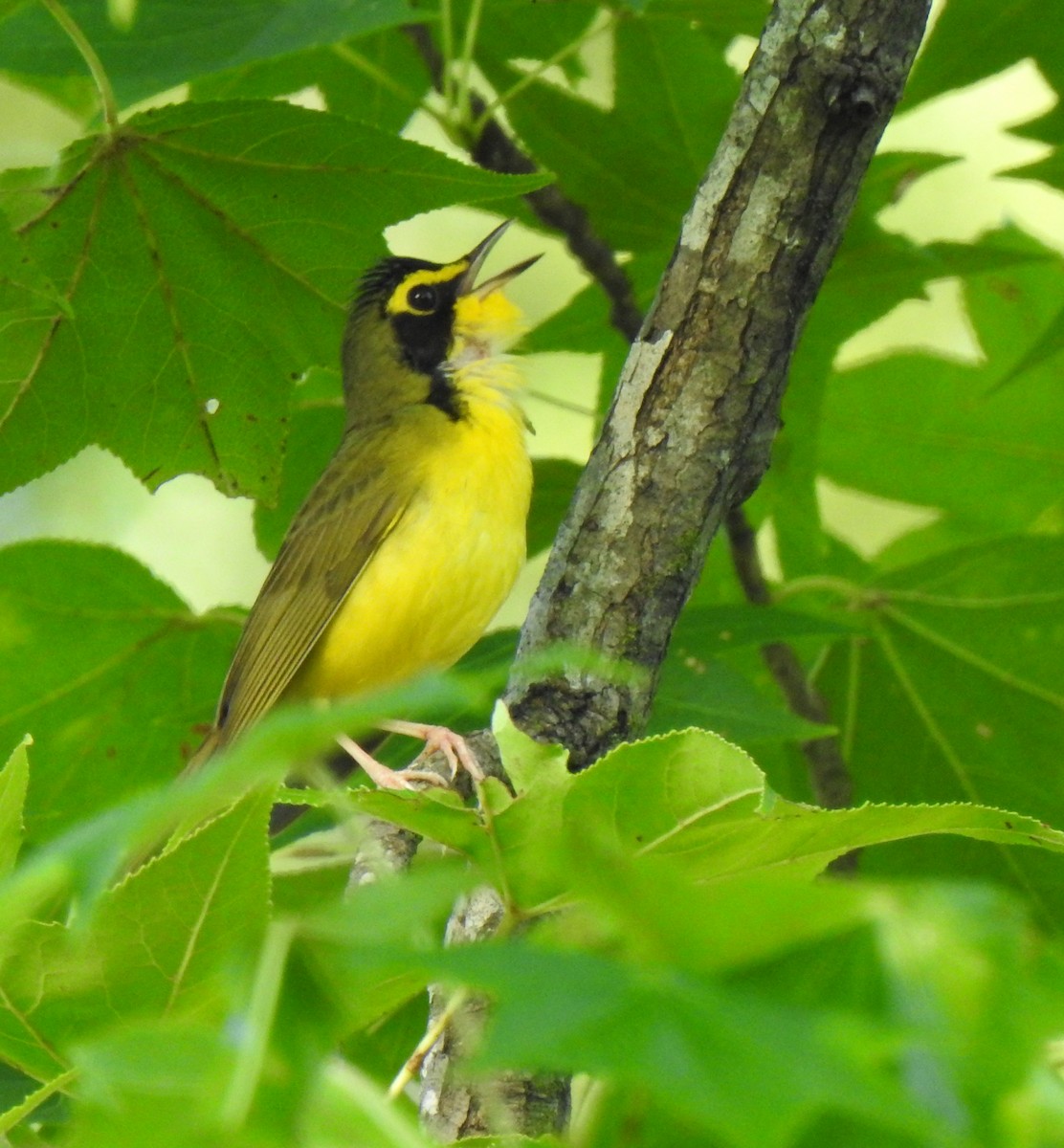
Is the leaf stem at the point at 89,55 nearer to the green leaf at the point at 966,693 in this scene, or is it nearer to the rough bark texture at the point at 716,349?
the rough bark texture at the point at 716,349

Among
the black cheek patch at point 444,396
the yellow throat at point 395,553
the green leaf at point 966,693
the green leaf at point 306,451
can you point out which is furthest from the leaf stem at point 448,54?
the green leaf at point 966,693

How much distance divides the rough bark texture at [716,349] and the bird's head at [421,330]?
2270 mm

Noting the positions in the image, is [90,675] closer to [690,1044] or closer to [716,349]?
[716,349]

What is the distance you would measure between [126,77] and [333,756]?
2.27m

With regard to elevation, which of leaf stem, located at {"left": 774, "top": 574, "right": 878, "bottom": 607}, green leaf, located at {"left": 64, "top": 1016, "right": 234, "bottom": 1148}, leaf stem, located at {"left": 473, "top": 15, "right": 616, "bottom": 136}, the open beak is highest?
leaf stem, located at {"left": 473, "top": 15, "right": 616, "bottom": 136}

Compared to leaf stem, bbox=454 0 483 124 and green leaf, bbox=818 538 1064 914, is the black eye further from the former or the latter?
green leaf, bbox=818 538 1064 914

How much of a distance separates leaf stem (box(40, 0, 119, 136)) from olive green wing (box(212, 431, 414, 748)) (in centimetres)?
150

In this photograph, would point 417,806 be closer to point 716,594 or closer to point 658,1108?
point 658,1108

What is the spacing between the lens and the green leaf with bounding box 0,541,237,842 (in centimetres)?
413

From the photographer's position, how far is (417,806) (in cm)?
180

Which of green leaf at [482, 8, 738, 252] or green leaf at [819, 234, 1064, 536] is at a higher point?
green leaf at [482, 8, 738, 252]

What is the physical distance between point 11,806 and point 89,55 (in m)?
1.92

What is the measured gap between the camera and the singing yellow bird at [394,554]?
4551 millimetres

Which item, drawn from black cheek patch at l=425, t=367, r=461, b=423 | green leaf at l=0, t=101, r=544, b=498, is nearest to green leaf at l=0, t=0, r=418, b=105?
green leaf at l=0, t=101, r=544, b=498
